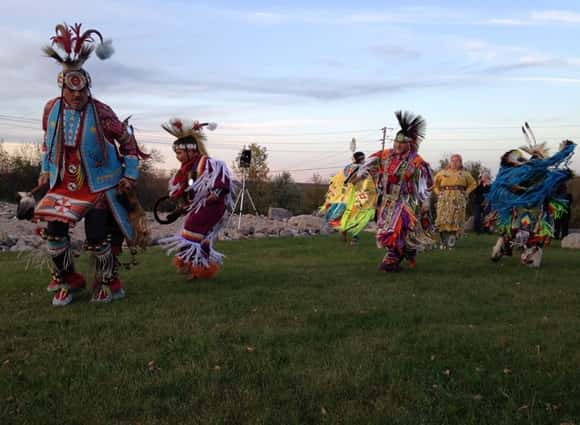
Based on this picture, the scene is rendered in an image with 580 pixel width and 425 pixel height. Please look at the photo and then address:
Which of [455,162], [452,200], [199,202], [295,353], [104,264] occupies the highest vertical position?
[455,162]

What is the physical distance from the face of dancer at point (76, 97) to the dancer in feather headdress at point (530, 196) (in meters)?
5.83

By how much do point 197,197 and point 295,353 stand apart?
10.2 feet

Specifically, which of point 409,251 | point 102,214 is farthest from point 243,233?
point 102,214

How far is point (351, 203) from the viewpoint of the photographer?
10.8 meters

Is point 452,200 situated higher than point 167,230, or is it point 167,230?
point 452,200

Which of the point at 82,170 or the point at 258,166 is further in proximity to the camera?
the point at 258,166

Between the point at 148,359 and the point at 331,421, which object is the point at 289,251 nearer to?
the point at 148,359

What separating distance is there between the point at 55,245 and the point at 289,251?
5.82 metres

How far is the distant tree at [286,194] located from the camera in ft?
87.7

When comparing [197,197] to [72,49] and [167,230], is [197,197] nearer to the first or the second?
[72,49]

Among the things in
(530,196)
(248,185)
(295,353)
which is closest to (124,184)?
(295,353)

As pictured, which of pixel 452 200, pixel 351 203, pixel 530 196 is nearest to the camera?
pixel 530 196

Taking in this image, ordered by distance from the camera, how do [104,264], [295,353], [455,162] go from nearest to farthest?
[295,353]
[104,264]
[455,162]

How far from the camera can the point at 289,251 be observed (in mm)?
10609
